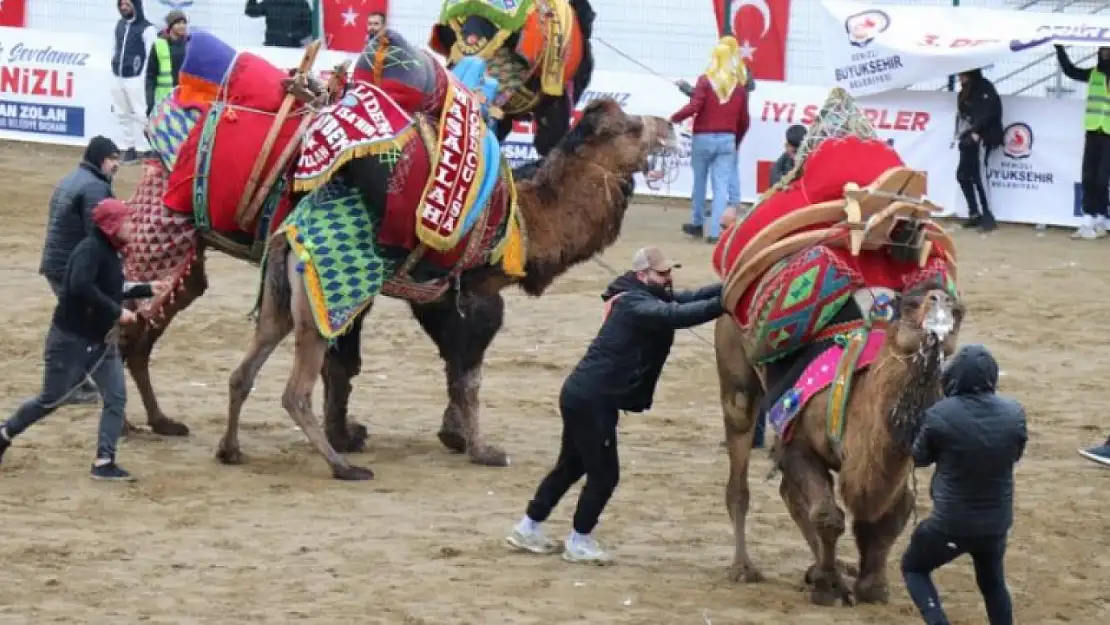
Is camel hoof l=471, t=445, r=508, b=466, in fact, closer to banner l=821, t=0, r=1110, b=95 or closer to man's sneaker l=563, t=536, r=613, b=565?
man's sneaker l=563, t=536, r=613, b=565

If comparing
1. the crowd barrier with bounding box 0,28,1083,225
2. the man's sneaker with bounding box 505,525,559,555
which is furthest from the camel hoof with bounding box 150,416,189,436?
the crowd barrier with bounding box 0,28,1083,225

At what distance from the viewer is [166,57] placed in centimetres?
2072

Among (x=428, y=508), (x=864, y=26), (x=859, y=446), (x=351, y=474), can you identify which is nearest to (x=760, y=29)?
(x=864, y=26)

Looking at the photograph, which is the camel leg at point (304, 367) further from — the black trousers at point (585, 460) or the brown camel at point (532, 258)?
the black trousers at point (585, 460)

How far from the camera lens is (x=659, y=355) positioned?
28.7ft

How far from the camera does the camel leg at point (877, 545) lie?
801cm

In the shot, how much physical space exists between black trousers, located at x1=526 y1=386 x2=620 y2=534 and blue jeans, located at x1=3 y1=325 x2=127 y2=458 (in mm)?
2470

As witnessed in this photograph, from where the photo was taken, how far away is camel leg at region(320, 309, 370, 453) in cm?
1116

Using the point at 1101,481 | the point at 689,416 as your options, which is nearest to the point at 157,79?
the point at 689,416

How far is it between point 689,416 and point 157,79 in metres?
10.1

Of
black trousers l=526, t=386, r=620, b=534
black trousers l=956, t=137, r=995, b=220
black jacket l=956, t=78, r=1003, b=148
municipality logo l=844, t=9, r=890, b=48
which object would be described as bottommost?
black trousers l=526, t=386, r=620, b=534

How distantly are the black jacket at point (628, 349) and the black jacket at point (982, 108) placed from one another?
454 inches

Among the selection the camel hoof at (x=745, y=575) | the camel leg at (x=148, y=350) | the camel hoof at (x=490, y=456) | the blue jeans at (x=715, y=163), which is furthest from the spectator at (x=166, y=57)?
the camel hoof at (x=745, y=575)

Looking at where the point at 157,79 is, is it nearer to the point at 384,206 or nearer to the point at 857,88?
the point at 857,88
